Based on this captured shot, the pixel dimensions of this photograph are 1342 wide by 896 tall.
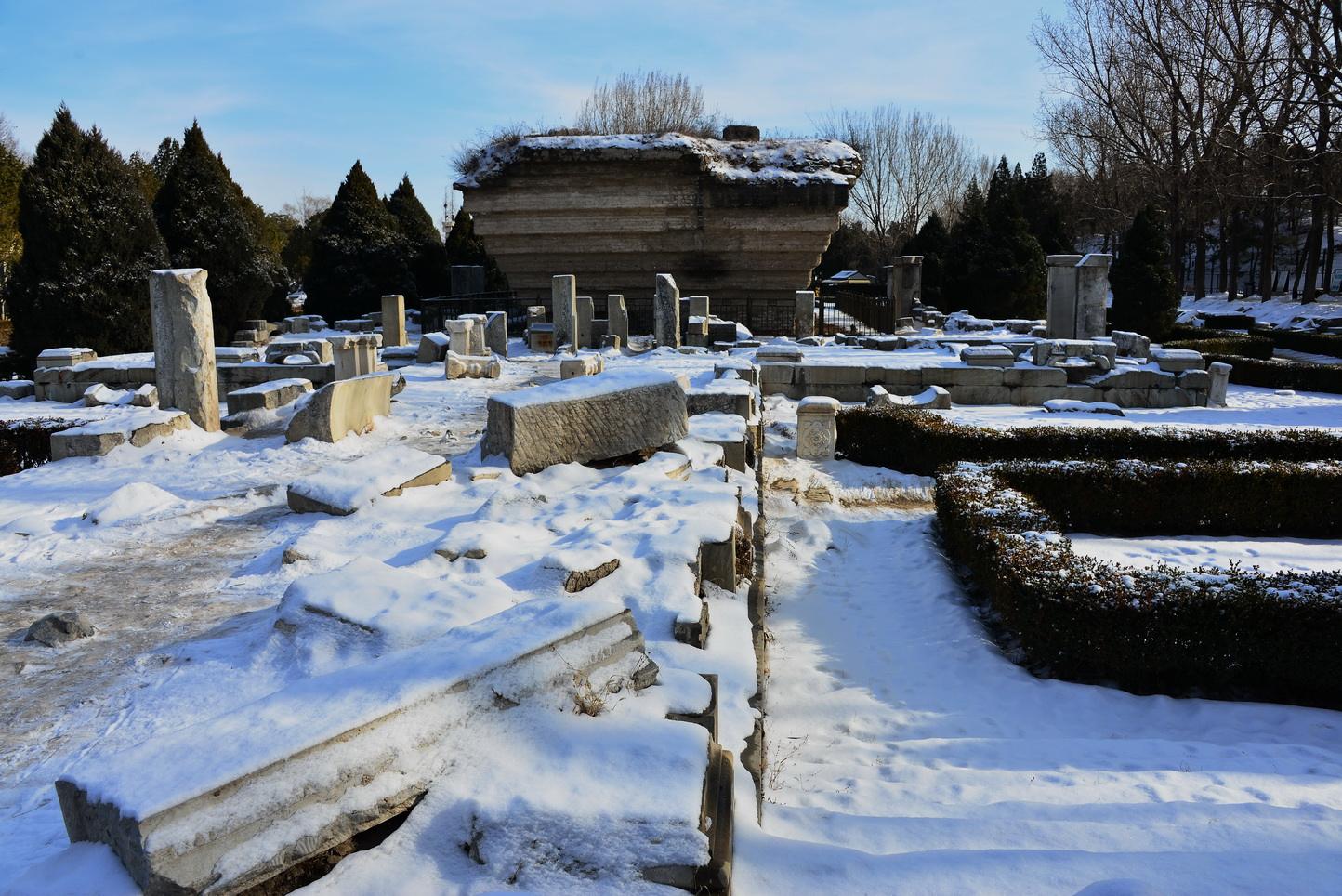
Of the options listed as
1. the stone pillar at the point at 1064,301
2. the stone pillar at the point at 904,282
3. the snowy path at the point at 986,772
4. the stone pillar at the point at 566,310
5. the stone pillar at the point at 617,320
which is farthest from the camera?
the stone pillar at the point at 904,282

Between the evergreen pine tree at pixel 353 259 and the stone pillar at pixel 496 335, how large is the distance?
11356mm

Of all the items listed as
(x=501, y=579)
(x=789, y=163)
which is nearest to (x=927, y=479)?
(x=501, y=579)

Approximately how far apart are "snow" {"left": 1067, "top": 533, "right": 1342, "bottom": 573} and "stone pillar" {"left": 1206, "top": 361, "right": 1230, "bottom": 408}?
742 centimetres

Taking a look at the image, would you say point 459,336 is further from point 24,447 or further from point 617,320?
point 24,447

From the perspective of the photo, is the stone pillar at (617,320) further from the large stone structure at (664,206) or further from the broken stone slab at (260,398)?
the broken stone slab at (260,398)

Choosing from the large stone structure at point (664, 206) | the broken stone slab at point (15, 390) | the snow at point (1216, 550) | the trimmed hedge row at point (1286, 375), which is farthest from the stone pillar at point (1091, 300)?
the broken stone slab at point (15, 390)

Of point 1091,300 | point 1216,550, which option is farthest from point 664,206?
point 1216,550

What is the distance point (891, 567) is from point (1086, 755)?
121 inches

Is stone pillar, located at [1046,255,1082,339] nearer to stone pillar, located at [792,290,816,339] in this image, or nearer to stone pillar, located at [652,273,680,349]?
stone pillar, located at [792,290,816,339]

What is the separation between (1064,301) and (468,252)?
17780 millimetres

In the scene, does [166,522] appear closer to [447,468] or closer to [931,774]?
[447,468]

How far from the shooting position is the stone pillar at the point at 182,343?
28.8ft

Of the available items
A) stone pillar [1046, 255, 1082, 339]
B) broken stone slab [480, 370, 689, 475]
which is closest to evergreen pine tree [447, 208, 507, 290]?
stone pillar [1046, 255, 1082, 339]

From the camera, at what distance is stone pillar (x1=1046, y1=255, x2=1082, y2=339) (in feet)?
65.4
